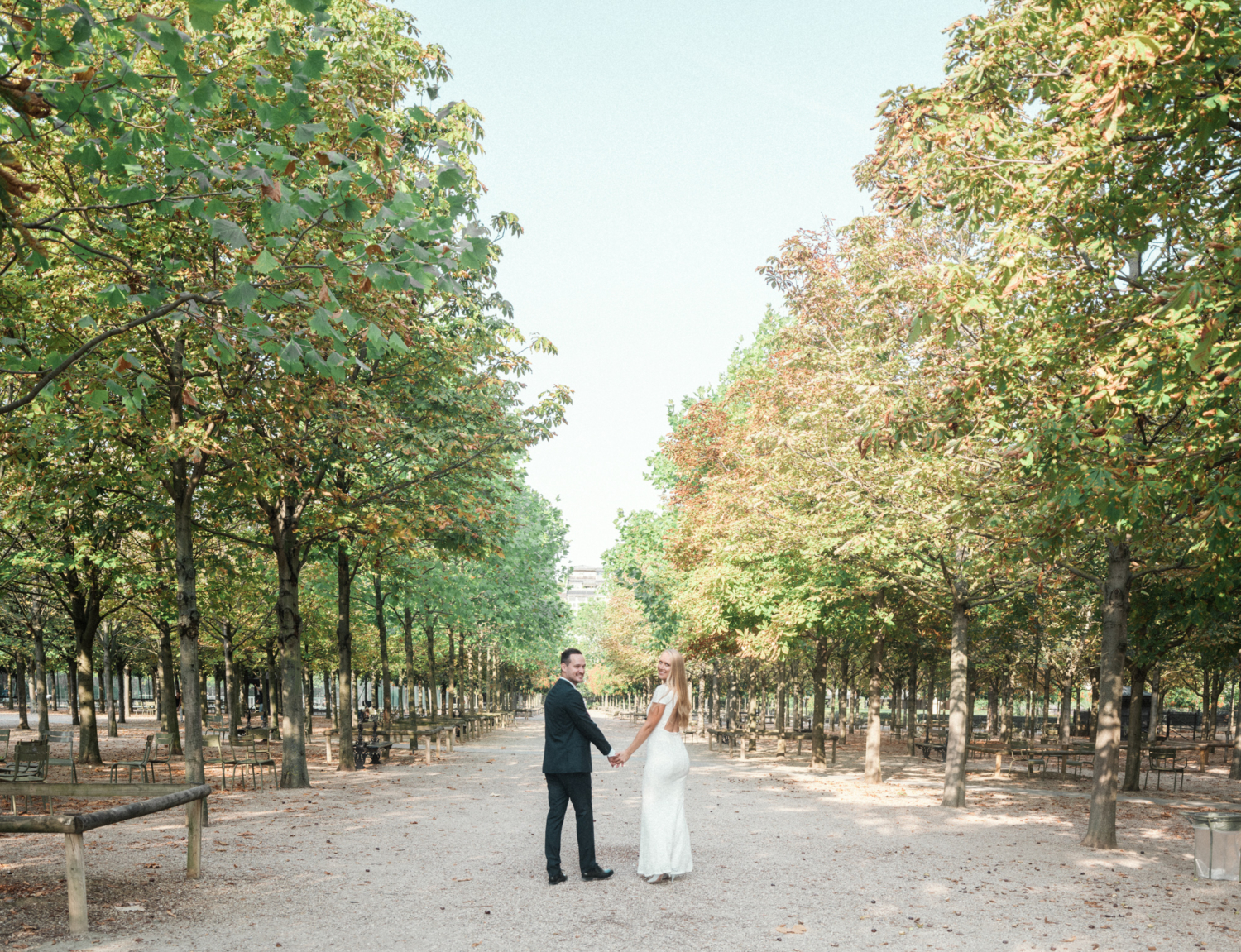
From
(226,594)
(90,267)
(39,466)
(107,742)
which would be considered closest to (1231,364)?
(90,267)

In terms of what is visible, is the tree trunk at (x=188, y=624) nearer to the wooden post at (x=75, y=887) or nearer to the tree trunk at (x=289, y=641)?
the tree trunk at (x=289, y=641)

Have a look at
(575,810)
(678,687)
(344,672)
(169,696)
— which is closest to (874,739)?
(344,672)

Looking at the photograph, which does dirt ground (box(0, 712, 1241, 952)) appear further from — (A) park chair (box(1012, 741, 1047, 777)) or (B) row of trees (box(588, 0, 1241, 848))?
(A) park chair (box(1012, 741, 1047, 777))

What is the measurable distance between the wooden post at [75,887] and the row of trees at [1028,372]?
7.34 m

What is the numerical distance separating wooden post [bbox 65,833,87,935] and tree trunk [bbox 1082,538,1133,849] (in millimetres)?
11452

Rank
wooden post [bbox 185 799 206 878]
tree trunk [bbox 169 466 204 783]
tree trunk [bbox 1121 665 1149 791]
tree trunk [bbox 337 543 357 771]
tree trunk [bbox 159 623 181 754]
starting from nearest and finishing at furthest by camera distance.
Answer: wooden post [bbox 185 799 206 878], tree trunk [bbox 169 466 204 783], tree trunk [bbox 1121 665 1149 791], tree trunk [bbox 337 543 357 771], tree trunk [bbox 159 623 181 754]

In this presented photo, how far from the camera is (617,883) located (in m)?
9.05

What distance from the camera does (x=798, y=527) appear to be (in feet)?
61.1

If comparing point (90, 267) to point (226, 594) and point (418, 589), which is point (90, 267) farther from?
point (418, 589)

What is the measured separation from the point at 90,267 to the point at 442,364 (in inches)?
278

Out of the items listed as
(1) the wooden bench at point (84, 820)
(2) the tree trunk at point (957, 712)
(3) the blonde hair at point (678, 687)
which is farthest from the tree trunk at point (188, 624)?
(2) the tree trunk at point (957, 712)

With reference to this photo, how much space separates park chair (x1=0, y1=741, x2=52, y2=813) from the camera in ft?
46.6

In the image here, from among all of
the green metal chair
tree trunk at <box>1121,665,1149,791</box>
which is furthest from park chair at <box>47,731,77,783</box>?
tree trunk at <box>1121,665,1149,791</box>

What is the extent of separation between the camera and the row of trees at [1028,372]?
7109 millimetres
